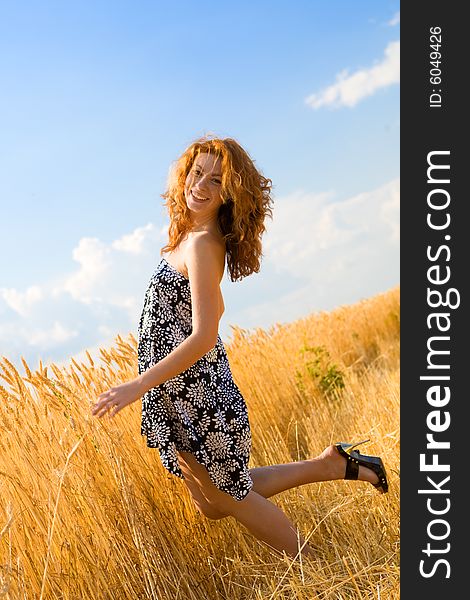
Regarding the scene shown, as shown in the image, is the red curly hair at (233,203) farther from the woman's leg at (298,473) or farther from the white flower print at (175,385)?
the woman's leg at (298,473)

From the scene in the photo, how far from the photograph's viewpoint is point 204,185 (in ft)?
7.79

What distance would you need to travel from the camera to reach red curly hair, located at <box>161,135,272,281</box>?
2.35 m

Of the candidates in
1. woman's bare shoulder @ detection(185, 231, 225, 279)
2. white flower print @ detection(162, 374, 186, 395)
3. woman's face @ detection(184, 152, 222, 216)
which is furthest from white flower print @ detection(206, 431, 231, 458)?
woman's face @ detection(184, 152, 222, 216)

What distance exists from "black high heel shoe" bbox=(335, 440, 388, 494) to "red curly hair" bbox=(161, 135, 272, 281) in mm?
763

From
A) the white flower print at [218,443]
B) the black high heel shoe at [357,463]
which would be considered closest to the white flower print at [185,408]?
the white flower print at [218,443]

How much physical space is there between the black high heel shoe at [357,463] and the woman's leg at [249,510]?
1.28ft

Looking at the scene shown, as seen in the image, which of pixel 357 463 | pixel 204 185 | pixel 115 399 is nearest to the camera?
pixel 115 399

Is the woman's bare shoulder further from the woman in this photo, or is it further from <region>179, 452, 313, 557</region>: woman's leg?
<region>179, 452, 313, 557</region>: woman's leg

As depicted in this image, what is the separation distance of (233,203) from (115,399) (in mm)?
815

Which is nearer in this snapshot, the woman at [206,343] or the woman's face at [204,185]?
the woman at [206,343]

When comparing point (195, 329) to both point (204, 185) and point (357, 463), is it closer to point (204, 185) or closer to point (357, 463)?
point (204, 185)

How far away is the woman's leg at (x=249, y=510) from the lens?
2312 mm

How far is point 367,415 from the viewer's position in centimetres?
441

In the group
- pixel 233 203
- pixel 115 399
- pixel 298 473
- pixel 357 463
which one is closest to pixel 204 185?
pixel 233 203
